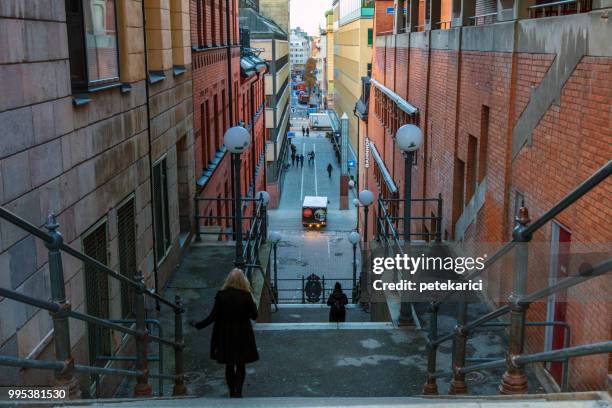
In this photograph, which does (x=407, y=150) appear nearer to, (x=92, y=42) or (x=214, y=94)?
(x=92, y=42)

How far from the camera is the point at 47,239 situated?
3596 millimetres

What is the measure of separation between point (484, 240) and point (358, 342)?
11.3ft

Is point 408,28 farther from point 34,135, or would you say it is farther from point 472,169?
point 34,135

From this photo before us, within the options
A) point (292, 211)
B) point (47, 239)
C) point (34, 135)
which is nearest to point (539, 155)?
point (34, 135)

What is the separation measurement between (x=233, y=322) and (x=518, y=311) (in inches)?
123

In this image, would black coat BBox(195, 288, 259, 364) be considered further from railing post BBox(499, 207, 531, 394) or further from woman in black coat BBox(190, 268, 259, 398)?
railing post BBox(499, 207, 531, 394)

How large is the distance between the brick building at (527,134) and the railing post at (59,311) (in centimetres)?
448

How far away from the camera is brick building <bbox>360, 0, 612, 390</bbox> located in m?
6.61

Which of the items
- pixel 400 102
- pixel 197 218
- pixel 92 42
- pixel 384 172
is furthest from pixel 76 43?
pixel 384 172

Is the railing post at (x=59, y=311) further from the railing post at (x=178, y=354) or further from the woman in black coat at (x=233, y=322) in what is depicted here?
the railing post at (x=178, y=354)

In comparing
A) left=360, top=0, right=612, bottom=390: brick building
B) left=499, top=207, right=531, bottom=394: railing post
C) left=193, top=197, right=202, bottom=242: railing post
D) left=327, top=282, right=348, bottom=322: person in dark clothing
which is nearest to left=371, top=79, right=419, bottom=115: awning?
left=360, top=0, right=612, bottom=390: brick building

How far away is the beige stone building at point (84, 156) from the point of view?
5.18 m

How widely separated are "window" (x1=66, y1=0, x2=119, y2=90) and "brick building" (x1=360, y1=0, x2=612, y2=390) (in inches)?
207

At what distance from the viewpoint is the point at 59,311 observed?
12.4 ft
